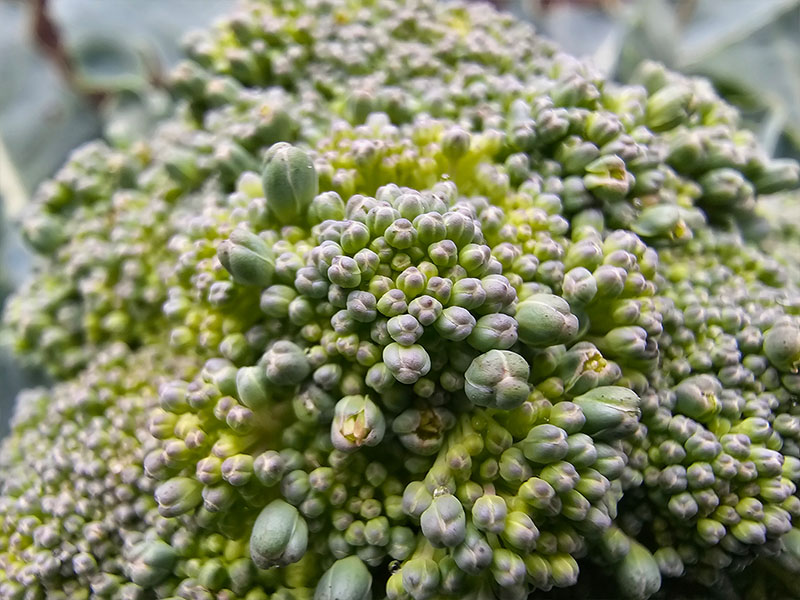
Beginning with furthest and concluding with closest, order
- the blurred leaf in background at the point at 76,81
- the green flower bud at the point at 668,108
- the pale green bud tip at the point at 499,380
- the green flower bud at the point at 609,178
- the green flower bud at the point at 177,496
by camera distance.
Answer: the blurred leaf in background at the point at 76,81 < the green flower bud at the point at 668,108 < the green flower bud at the point at 609,178 < the green flower bud at the point at 177,496 < the pale green bud tip at the point at 499,380

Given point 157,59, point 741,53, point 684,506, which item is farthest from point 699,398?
point 157,59

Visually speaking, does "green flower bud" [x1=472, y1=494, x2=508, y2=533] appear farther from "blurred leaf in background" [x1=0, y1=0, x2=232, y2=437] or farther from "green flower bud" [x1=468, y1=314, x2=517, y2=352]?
"blurred leaf in background" [x1=0, y1=0, x2=232, y2=437]

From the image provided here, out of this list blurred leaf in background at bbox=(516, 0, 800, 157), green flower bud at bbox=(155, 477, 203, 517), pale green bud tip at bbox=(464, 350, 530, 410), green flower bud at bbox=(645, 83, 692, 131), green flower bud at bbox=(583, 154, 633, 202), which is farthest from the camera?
blurred leaf in background at bbox=(516, 0, 800, 157)

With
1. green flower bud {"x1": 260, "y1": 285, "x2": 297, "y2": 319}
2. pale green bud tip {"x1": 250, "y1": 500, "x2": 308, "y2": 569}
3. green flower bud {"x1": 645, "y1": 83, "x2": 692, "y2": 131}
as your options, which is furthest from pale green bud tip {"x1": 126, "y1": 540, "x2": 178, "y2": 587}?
green flower bud {"x1": 645, "y1": 83, "x2": 692, "y2": 131}

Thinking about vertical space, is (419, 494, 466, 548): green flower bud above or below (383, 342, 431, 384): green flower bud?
below

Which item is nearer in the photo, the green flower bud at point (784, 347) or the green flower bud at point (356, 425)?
the green flower bud at point (356, 425)

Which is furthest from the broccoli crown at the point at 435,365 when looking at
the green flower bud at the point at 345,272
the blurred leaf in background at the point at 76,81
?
the blurred leaf in background at the point at 76,81

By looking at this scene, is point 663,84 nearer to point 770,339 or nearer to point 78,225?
point 770,339

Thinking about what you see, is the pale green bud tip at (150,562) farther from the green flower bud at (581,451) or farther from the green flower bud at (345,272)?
the green flower bud at (581,451)
